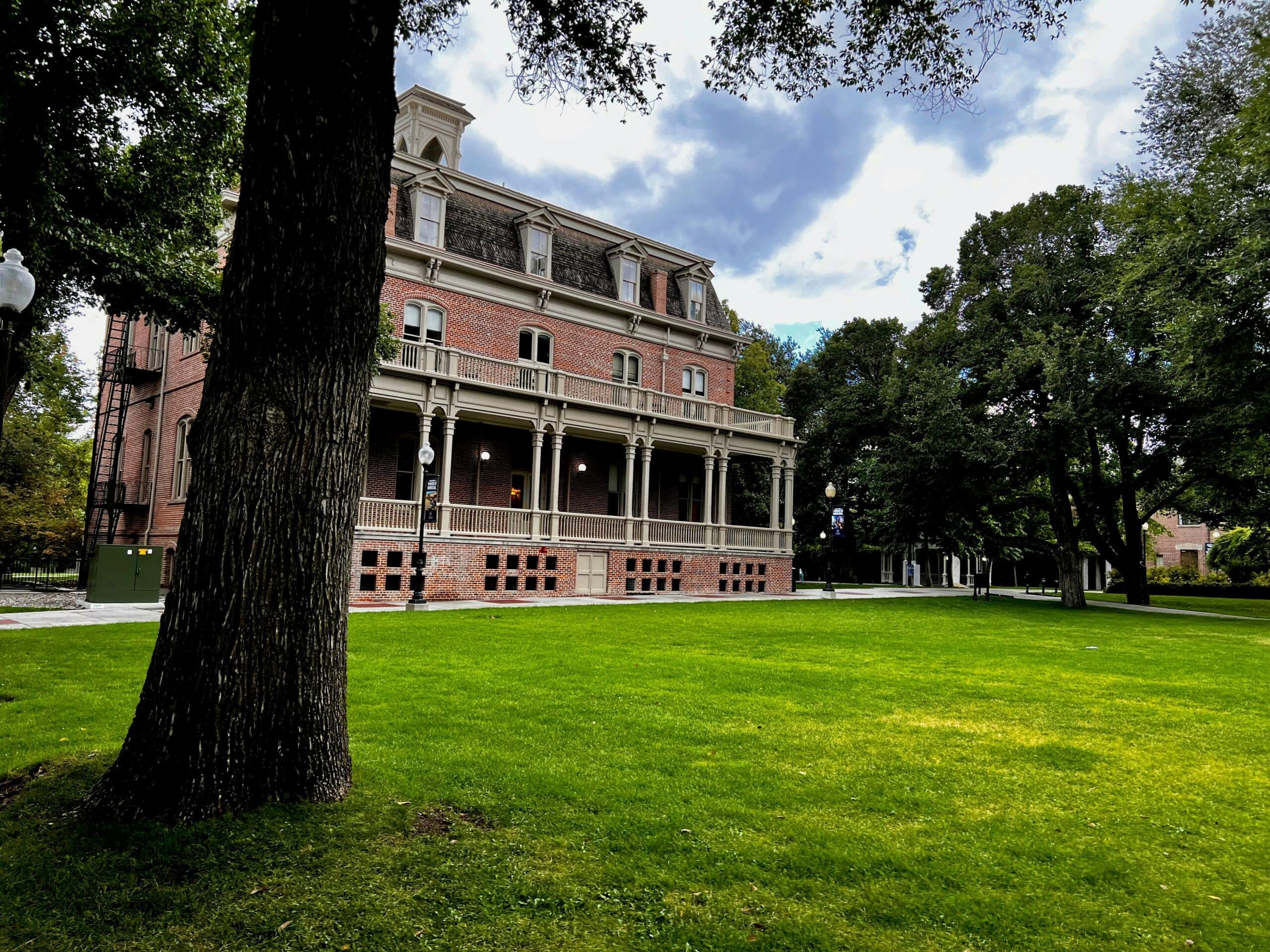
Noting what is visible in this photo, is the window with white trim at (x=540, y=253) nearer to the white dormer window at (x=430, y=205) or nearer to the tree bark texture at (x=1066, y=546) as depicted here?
the white dormer window at (x=430, y=205)

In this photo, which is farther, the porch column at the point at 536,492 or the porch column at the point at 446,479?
the porch column at the point at 536,492

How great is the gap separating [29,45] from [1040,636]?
17945 millimetres

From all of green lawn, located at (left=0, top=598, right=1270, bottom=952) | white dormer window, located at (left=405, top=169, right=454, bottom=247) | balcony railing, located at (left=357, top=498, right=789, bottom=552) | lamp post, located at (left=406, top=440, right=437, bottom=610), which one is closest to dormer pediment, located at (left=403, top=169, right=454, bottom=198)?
white dormer window, located at (left=405, top=169, right=454, bottom=247)

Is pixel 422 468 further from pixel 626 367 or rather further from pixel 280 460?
pixel 280 460

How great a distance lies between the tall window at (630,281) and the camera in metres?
27.3

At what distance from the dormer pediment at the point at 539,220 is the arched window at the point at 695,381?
23.4ft

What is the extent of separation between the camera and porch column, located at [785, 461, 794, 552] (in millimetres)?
28438

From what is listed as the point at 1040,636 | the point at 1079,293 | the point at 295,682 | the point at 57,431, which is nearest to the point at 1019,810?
the point at 295,682

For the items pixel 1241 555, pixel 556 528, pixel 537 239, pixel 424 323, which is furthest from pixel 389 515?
pixel 1241 555

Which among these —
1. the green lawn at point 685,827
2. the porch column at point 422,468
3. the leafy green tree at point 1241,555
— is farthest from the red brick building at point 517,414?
the leafy green tree at point 1241,555

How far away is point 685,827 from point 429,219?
22337mm

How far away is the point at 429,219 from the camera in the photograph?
75.5 feet

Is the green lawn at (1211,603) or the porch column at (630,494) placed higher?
the porch column at (630,494)

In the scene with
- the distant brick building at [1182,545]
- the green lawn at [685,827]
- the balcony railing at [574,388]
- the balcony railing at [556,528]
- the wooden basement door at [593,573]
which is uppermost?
the balcony railing at [574,388]
